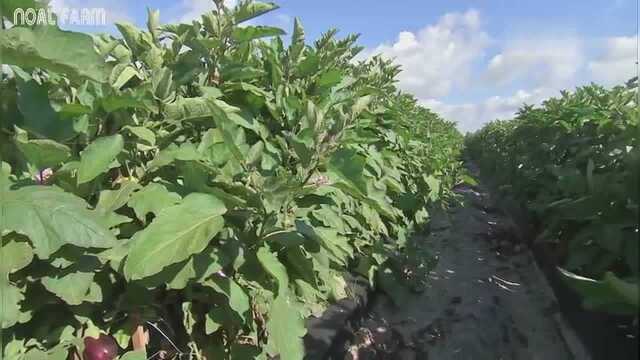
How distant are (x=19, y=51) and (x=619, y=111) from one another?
3.39 meters

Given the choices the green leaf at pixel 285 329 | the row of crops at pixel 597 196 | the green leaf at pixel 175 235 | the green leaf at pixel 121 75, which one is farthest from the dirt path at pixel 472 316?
the green leaf at pixel 121 75

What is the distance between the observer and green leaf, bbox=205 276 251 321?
1487 mm

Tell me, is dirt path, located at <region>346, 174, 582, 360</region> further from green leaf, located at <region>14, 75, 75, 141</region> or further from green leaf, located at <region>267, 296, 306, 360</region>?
green leaf, located at <region>14, 75, 75, 141</region>

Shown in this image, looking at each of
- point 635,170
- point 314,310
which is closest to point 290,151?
point 314,310

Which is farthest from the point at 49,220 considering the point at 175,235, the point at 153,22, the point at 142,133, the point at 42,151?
the point at 153,22

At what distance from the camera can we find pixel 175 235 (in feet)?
4.42

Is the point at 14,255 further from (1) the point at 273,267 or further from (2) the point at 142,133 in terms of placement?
(1) the point at 273,267

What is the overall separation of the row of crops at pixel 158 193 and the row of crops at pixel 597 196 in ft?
2.39

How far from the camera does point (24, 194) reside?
1132mm

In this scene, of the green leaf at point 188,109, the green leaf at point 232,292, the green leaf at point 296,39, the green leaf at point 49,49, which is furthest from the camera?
the green leaf at point 296,39

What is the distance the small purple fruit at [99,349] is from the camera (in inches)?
55.3

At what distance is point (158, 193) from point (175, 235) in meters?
0.17

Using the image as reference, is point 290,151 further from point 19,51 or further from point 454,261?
point 454,261

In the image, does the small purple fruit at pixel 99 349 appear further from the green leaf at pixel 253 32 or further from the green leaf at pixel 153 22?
the green leaf at pixel 253 32
